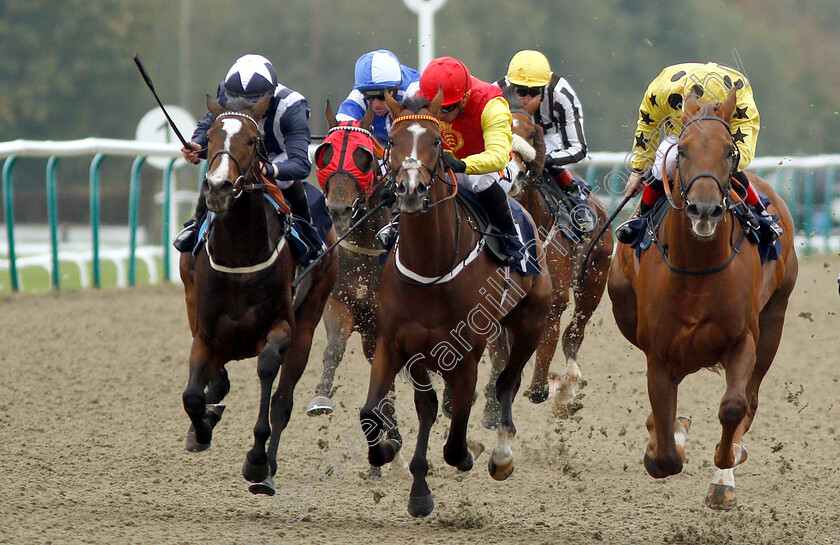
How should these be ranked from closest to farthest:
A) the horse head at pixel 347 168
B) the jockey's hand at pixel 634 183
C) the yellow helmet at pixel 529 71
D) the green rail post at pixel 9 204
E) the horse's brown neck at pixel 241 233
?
1. the horse's brown neck at pixel 241 233
2. the horse head at pixel 347 168
3. the jockey's hand at pixel 634 183
4. the yellow helmet at pixel 529 71
5. the green rail post at pixel 9 204

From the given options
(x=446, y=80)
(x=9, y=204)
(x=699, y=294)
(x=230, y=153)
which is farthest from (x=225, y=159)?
(x=9, y=204)

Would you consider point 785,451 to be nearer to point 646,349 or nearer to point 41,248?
point 646,349

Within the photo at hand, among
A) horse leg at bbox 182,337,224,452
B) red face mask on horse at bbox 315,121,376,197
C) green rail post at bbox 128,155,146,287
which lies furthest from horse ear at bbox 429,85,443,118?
green rail post at bbox 128,155,146,287

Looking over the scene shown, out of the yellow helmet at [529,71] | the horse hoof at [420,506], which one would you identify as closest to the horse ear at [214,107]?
the horse hoof at [420,506]

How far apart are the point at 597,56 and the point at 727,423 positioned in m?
24.9

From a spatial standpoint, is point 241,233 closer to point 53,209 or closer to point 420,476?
point 420,476

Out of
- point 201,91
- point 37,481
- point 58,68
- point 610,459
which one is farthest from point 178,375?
point 201,91

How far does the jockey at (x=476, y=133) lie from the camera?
16.6ft

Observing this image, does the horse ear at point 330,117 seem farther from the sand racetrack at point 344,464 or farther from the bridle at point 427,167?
the sand racetrack at point 344,464

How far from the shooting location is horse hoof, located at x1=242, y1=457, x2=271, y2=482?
16.8 ft

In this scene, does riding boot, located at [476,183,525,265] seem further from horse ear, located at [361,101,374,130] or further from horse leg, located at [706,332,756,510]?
horse leg, located at [706,332,756,510]

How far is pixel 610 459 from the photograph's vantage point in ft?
21.8

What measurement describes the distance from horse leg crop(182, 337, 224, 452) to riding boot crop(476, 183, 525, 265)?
136cm

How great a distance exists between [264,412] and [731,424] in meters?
1.91
